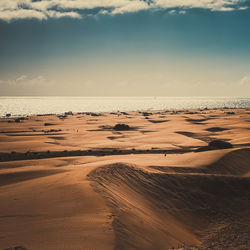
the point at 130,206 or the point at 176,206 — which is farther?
the point at 176,206

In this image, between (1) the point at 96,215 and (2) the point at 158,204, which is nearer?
(1) the point at 96,215

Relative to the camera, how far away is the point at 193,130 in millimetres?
36844

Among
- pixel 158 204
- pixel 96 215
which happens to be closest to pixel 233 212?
pixel 158 204

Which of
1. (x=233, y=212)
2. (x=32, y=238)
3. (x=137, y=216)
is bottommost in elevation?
(x=233, y=212)

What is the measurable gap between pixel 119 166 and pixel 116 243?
6.75 metres

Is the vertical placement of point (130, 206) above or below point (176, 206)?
above

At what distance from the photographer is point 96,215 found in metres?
6.71

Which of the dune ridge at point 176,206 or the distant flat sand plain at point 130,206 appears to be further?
the dune ridge at point 176,206

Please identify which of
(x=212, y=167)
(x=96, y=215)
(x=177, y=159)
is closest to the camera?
(x=96, y=215)

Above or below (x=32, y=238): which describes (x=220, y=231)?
below

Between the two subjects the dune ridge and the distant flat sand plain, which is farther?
the dune ridge

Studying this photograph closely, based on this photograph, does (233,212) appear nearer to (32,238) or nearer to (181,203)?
(181,203)

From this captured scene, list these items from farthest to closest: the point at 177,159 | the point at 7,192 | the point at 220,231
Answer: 1. the point at 177,159
2. the point at 7,192
3. the point at 220,231

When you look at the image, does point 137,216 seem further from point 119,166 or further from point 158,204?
point 119,166
